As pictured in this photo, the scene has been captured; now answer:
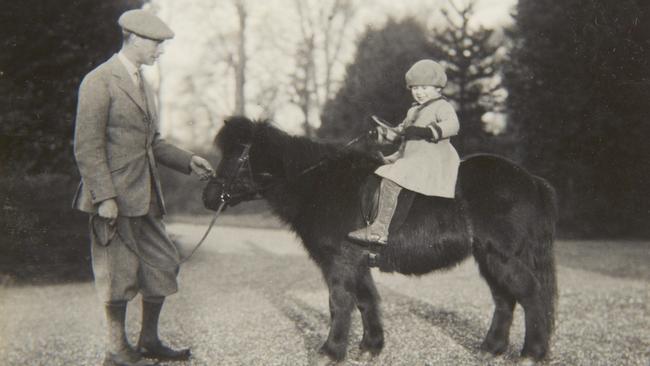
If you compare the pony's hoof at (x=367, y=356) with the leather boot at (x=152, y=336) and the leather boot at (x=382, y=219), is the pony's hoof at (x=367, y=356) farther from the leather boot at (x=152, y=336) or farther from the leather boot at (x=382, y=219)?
the leather boot at (x=152, y=336)

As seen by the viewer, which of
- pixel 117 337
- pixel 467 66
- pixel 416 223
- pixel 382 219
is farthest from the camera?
pixel 467 66

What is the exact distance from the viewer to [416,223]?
5125 millimetres

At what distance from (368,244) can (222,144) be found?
159 centimetres

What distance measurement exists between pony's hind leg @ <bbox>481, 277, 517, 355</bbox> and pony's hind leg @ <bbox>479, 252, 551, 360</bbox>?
39cm

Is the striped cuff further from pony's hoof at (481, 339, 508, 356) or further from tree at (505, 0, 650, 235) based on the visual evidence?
tree at (505, 0, 650, 235)

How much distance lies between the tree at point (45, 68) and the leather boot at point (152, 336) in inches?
219

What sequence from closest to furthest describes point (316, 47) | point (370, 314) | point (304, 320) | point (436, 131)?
point (436, 131) < point (370, 314) < point (304, 320) < point (316, 47)

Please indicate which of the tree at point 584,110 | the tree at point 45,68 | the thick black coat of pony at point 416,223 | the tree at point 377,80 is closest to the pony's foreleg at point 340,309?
the thick black coat of pony at point 416,223

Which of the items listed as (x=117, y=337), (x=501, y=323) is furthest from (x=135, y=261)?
(x=501, y=323)

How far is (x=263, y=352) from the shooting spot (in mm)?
5793

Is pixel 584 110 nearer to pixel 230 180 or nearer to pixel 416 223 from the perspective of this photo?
pixel 416 223

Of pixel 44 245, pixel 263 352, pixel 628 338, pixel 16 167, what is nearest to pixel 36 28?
pixel 16 167

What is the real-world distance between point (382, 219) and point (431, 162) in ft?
2.21

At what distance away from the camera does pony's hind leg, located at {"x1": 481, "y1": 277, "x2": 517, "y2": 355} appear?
5648 millimetres
